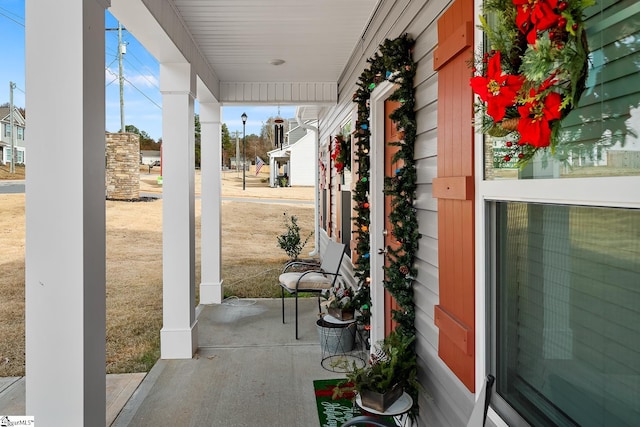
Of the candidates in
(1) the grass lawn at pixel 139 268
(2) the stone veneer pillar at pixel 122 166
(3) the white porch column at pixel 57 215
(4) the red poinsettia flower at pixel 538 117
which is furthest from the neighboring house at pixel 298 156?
(4) the red poinsettia flower at pixel 538 117

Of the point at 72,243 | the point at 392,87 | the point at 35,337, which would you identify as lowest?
the point at 35,337

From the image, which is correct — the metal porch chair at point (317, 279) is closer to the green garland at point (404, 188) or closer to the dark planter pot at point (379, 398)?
the green garland at point (404, 188)

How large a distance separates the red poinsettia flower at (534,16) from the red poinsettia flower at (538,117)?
0.14 metres

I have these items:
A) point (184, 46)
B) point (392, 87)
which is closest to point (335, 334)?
point (392, 87)

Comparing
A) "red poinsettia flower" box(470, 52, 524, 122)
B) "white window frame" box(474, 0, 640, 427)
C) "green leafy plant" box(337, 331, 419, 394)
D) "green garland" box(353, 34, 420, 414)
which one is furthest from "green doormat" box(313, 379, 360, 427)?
"red poinsettia flower" box(470, 52, 524, 122)

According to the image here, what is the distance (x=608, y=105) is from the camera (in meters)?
0.98

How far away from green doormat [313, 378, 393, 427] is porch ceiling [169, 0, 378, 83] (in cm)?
267

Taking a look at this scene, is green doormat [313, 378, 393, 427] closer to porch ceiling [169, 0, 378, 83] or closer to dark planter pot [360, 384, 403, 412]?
dark planter pot [360, 384, 403, 412]

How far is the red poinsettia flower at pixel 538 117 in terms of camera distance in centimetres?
107

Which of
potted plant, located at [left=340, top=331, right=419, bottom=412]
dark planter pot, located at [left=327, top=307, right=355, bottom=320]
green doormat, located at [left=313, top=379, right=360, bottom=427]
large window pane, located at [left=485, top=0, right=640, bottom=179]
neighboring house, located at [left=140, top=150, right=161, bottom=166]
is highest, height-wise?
neighboring house, located at [left=140, top=150, right=161, bottom=166]

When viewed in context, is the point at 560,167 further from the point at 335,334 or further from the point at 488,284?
the point at 335,334

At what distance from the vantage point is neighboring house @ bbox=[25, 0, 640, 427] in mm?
991

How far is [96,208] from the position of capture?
75.0 inches

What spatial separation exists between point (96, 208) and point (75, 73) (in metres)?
0.52
